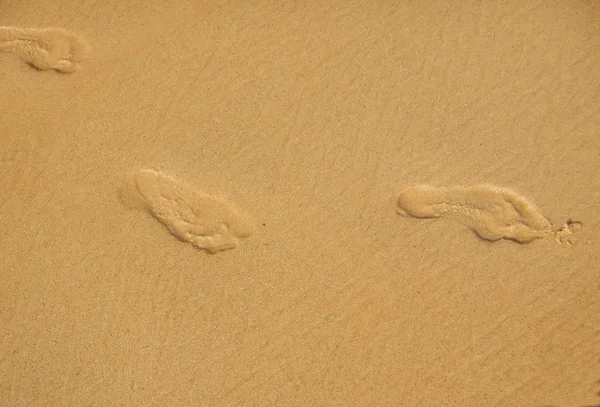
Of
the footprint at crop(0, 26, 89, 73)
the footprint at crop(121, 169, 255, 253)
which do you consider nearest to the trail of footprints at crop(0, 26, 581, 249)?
the footprint at crop(121, 169, 255, 253)

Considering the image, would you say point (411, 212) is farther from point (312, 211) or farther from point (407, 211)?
point (312, 211)

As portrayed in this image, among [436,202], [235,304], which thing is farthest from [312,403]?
[436,202]

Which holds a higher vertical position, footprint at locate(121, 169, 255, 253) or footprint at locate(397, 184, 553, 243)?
footprint at locate(397, 184, 553, 243)

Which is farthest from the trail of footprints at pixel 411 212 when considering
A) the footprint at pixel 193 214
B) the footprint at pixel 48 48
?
the footprint at pixel 48 48

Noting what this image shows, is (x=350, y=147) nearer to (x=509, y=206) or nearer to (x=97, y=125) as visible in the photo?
(x=509, y=206)

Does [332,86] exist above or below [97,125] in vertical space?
above

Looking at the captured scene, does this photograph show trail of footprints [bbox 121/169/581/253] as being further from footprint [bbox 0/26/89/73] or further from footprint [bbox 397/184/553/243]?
footprint [bbox 0/26/89/73]

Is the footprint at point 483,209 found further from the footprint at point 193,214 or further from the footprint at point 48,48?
the footprint at point 48,48
